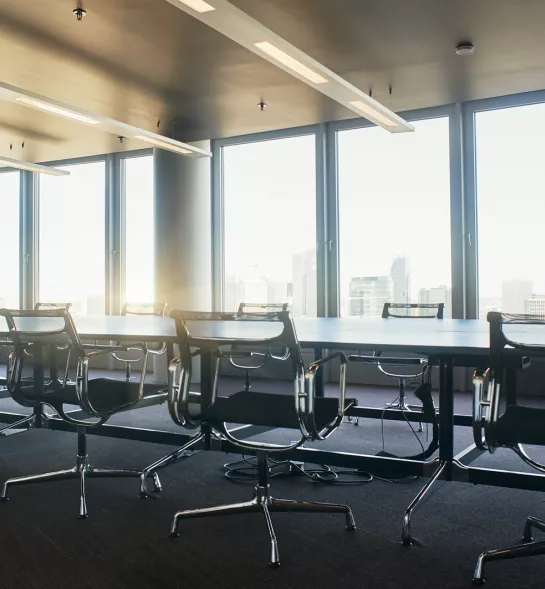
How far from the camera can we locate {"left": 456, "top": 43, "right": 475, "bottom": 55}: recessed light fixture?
443 centimetres

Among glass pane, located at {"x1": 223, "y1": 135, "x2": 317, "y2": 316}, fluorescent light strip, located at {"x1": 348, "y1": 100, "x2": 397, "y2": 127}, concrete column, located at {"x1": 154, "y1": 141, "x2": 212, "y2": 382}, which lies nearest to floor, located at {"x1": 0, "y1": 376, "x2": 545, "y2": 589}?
fluorescent light strip, located at {"x1": 348, "y1": 100, "x2": 397, "y2": 127}

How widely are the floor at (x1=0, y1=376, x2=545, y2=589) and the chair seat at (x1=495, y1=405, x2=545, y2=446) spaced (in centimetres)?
48

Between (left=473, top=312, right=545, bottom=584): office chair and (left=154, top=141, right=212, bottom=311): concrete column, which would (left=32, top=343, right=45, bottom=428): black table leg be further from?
(left=154, top=141, right=212, bottom=311): concrete column

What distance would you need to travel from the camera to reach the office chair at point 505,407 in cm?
189

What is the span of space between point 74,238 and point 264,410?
7.20m

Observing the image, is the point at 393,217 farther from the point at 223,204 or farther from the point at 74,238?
the point at 74,238

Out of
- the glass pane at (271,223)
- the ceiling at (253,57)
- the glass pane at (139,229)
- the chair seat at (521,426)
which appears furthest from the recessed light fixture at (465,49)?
the glass pane at (139,229)

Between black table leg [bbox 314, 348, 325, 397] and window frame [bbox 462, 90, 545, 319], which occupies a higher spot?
window frame [bbox 462, 90, 545, 319]

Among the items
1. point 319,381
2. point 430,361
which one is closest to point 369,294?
point 430,361

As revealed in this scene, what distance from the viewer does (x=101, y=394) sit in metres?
2.78

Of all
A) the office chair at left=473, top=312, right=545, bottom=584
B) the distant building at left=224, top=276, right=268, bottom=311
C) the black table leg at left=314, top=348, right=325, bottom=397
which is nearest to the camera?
the office chair at left=473, top=312, right=545, bottom=584

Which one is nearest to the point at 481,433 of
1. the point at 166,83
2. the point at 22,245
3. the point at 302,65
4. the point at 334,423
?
the point at 334,423

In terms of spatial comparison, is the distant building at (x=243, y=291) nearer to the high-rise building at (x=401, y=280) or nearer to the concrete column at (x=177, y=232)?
the concrete column at (x=177, y=232)

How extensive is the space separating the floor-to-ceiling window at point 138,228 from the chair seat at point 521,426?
21.9ft
